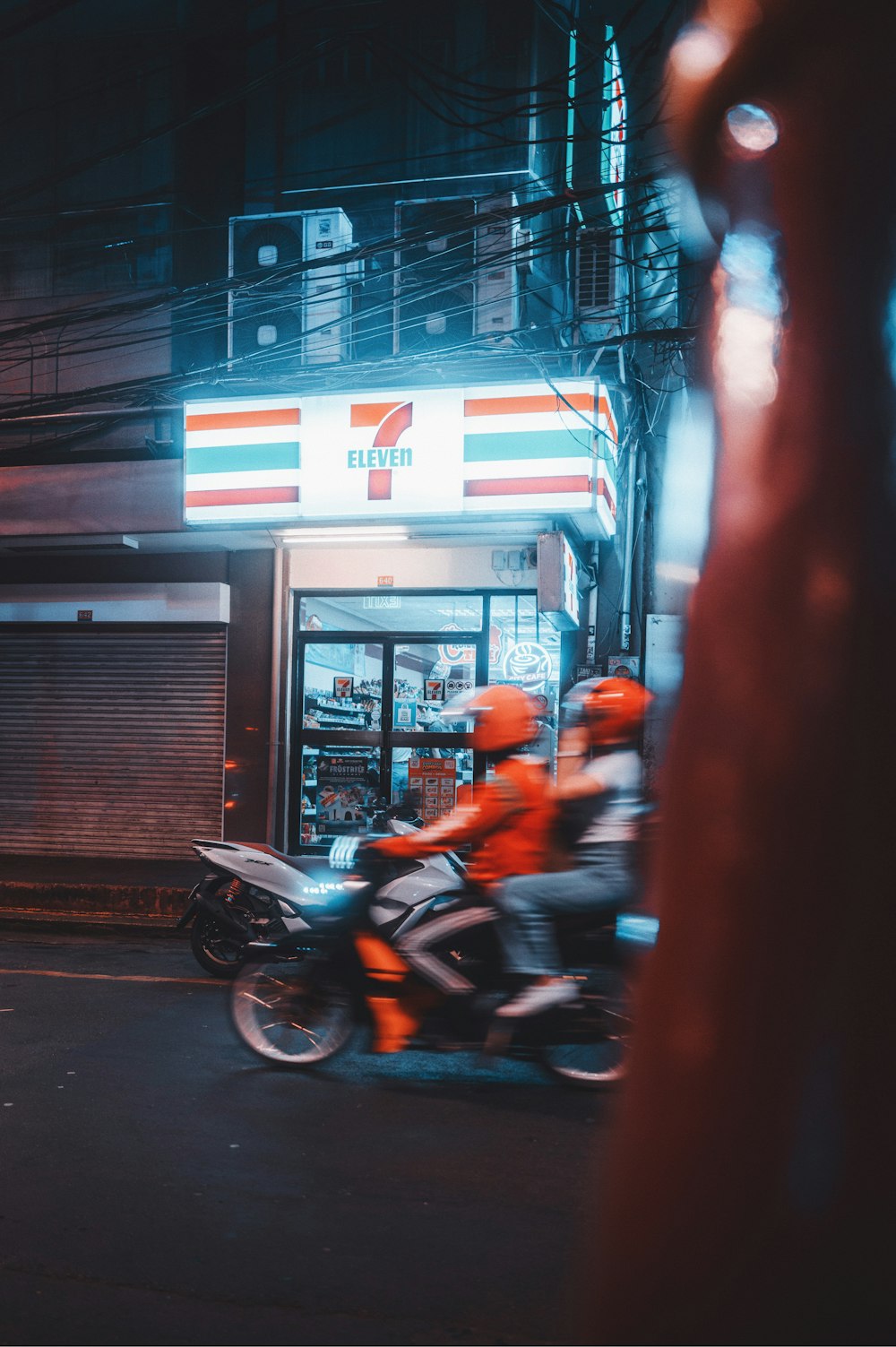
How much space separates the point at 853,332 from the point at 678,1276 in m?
1.11

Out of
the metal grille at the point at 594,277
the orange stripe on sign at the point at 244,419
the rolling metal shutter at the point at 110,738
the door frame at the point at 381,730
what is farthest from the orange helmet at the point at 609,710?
the metal grille at the point at 594,277

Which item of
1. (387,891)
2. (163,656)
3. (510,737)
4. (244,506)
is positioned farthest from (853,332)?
(163,656)

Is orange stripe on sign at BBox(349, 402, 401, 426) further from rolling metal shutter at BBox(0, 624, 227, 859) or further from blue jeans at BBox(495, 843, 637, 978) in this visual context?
blue jeans at BBox(495, 843, 637, 978)

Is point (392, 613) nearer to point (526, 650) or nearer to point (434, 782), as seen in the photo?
point (526, 650)

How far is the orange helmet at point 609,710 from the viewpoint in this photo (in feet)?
17.8

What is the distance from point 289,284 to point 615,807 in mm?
9163

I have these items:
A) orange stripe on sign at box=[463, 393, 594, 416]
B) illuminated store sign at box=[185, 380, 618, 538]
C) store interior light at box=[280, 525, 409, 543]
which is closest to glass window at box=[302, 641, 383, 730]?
store interior light at box=[280, 525, 409, 543]

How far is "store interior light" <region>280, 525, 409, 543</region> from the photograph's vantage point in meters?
11.6

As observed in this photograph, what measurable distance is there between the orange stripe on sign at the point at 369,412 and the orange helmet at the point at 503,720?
5.91 m

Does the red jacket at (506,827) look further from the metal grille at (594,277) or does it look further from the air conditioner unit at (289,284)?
the metal grille at (594,277)

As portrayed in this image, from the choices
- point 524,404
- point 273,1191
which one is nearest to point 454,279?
point 524,404

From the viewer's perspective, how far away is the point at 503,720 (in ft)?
17.6

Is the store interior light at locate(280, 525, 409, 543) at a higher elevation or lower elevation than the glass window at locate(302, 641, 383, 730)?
higher

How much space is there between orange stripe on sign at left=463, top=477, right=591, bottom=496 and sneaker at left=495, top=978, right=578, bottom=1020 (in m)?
6.11
